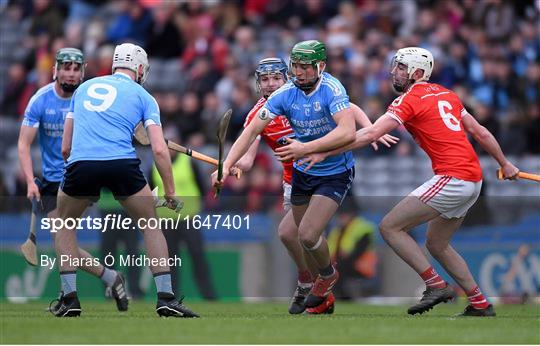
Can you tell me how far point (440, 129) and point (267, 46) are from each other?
956cm

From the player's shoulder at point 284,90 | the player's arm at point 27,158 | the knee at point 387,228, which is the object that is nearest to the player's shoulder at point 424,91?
the player's shoulder at point 284,90

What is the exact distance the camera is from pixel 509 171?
13000 millimetres

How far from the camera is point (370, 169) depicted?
63.1 ft

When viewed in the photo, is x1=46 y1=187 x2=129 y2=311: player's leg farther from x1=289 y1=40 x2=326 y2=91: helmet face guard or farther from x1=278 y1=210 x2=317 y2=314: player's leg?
x1=289 y1=40 x2=326 y2=91: helmet face guard

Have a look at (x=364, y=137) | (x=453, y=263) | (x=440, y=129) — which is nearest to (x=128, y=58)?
(x=364, y=137)

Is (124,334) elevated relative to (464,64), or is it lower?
lower

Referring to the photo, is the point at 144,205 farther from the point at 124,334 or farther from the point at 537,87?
the point at 537,87

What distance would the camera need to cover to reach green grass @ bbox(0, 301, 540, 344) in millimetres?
9844

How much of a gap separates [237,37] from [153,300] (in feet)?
24.1

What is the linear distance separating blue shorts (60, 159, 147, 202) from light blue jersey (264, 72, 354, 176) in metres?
1.42

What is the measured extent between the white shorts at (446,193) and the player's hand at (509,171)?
2.13 ft

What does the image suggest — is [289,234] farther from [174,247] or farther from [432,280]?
[174,247]

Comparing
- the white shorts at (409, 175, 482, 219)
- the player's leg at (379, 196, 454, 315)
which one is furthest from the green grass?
the white shorts at (409, 175, 482, 219)

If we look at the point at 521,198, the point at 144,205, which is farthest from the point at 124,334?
the point at 521,198
